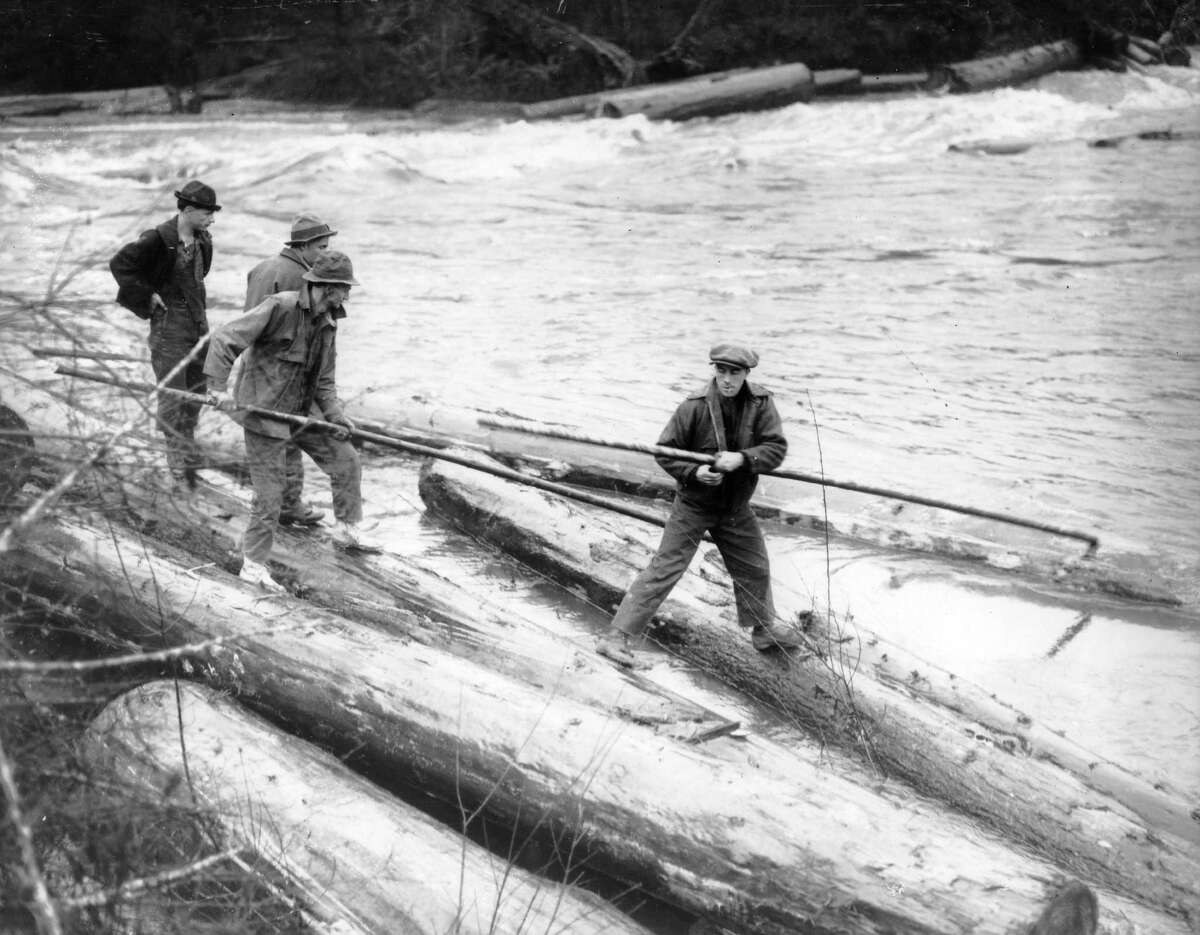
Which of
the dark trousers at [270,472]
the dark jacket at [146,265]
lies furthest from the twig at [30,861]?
the dark jacket at [146,265]

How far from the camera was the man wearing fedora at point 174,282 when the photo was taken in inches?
286

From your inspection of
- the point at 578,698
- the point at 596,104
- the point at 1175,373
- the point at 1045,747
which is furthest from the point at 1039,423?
the point at 596,104

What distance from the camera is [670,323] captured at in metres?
13.5

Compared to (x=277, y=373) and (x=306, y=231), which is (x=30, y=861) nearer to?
(x=277, y=373)

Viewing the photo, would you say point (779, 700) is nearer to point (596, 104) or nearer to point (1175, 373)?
point (1175, 373)

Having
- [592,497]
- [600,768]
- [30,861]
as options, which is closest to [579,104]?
[592,497]

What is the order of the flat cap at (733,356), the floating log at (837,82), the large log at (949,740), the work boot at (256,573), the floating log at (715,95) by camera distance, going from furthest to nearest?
the floating log at (837,82) < the floating log at (715,95) < the work boot at (256,573) < the flat cap at (733,356) < the large log at (949,740)

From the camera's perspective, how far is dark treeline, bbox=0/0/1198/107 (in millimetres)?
23484

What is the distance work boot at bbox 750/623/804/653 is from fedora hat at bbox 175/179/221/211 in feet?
12.4

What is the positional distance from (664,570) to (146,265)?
364 cm

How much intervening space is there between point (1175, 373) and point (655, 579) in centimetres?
755

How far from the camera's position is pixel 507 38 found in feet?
84.7

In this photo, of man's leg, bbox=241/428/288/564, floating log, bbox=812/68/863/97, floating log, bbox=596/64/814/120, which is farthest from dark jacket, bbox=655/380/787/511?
floating log, bbox=812/68/863/97

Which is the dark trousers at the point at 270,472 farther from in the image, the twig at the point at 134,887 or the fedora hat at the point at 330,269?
the twig at the point at 134,887
